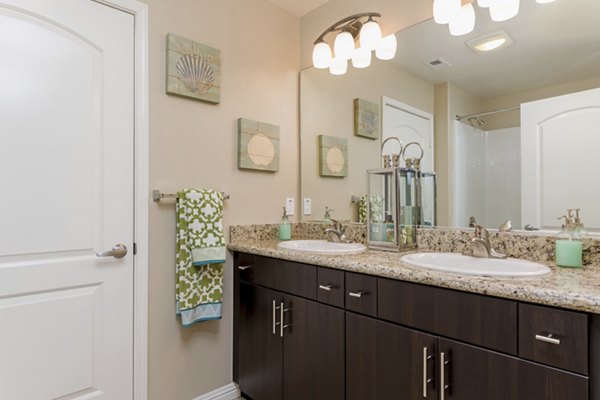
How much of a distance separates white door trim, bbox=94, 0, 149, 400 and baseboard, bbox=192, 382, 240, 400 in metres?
0.35

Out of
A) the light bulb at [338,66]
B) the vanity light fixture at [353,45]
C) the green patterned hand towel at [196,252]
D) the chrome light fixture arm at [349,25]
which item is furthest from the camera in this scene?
the light bulb at [338,66]

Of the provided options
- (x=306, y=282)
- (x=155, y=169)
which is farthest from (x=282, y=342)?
(x=155, y=169)

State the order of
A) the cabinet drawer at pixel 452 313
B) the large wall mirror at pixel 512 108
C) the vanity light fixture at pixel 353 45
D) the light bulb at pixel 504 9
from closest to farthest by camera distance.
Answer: the cabinet drawer at pixel 452 313 < the large wall mirror at pixel 512 108 < the light bulb at pixel 504 9 < the vanity light fixture at pixel 353 45

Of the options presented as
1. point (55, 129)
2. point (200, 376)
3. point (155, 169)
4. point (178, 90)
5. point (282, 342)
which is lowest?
point (200, 376)

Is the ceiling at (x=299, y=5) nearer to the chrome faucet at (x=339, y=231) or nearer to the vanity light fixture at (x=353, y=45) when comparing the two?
the vanity light fixture at (x=353, y=45)

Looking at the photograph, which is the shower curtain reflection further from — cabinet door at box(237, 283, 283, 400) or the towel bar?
the towel bar

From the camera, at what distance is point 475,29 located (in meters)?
1.63

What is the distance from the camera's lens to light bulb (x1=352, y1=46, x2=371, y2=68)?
80.7 inches

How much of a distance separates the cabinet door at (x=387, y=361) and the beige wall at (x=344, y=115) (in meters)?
0.89

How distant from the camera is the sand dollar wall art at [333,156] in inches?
87.8

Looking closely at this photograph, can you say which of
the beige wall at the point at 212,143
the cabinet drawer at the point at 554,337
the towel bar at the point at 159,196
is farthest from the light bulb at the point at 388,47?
the cabinet drawer at the point at 554,337

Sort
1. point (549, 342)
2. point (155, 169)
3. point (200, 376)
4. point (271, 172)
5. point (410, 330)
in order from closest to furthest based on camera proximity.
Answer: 1. point (549, 342)
2. point (410, 330)
3. point (155, 169)
4. point (200, 376)
5. point (271, 172)

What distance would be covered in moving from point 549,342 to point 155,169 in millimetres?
1679

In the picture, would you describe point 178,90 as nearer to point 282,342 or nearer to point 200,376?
point 282,342
